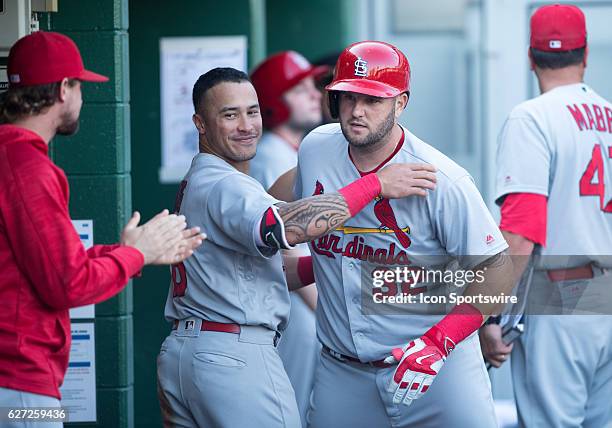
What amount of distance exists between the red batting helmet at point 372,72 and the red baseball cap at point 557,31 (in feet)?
3.92

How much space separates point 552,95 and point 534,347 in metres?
1.10

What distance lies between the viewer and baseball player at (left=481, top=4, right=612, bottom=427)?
5.18 metres

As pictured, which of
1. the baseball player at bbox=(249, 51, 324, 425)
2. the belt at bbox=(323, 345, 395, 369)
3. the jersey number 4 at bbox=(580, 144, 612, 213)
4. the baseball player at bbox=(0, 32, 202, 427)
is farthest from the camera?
the baseball player at bbox=(249, 51, 324, 425)

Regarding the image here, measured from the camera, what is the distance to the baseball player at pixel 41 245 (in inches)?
134

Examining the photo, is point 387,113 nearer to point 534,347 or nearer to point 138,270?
point 138,270

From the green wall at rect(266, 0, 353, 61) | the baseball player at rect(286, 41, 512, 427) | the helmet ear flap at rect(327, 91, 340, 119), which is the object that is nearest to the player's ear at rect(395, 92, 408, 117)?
the baseball player at rect(286, 41, 512, 427)

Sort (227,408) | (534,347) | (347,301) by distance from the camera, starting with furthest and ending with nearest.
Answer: (534,347) < (347,301) < (227,408)

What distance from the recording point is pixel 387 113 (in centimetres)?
432

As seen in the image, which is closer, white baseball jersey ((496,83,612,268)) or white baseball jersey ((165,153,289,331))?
white baseball jersey ((165,153,289,331))

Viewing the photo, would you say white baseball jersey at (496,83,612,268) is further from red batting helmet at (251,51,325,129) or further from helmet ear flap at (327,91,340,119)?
red batting helmet at (251,51,325,129)

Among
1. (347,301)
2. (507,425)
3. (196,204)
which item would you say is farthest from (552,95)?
(507,425)

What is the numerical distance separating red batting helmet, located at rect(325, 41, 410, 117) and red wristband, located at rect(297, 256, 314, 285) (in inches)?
31.6

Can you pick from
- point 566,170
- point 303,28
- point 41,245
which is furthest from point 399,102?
point 303,28
